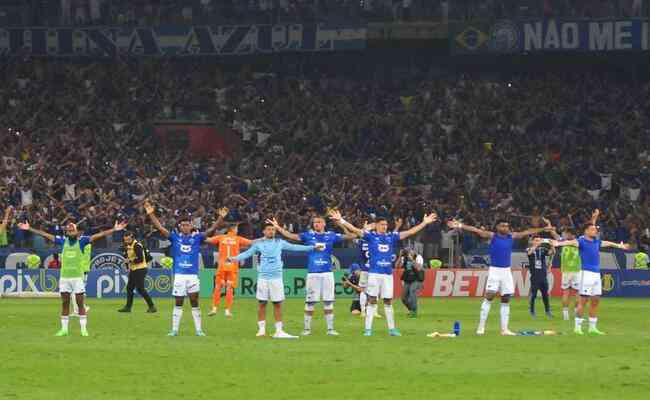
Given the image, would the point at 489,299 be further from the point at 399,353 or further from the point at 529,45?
the point at 529,45

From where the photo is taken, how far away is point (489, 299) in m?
32.9

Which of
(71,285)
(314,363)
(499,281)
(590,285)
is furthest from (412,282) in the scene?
(314,363)

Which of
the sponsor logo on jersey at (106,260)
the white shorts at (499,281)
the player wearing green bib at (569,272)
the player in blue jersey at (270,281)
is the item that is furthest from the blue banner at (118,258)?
the white shorts at (499,281)

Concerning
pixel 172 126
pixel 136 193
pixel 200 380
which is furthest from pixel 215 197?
pixel 200 380

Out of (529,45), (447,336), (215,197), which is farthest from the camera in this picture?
(529,45)

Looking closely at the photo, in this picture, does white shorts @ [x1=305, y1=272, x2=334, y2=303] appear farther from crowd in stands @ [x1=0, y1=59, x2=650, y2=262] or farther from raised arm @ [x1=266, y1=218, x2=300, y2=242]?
crowd in stands @ [x1=0, y1=59, x2=650, y2=262]

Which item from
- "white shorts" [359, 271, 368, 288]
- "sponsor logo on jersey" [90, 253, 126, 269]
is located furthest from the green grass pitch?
"sponsor logo on jersey" [90, 253, 126, 269]

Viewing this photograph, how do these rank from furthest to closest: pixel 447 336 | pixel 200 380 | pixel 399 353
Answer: pixel 447 336 → pixel 399 353 → pixel 200 380

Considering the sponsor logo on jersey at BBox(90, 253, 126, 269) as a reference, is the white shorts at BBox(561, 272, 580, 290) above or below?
above

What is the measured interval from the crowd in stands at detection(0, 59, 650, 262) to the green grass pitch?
822 inches

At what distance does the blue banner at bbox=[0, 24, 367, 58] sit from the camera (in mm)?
69875

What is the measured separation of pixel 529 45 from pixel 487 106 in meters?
3.70

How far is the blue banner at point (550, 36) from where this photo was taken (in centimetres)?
6781

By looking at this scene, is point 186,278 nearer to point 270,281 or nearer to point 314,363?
point 270,281
